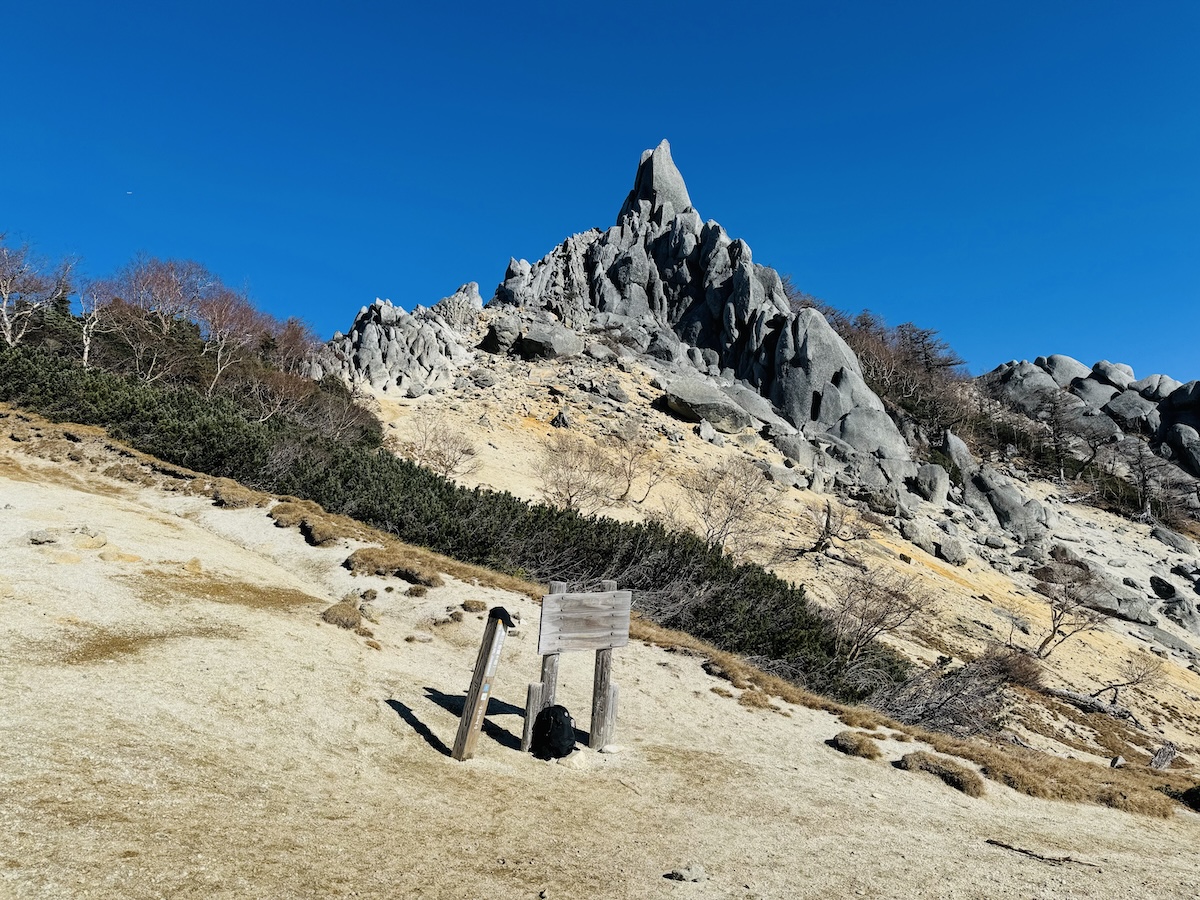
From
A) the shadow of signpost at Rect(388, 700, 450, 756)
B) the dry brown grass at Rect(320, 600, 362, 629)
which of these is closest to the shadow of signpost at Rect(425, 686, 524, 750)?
the shadow of signpost at Rect(388, 700, 450, 756)

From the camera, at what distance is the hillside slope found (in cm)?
350

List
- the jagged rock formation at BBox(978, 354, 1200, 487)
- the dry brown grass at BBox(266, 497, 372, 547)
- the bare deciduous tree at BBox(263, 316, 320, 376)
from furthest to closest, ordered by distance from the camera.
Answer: the jagged rock formation at BBox(978, 354, 1200, 487)
the bare deciduous tree at BBox(263, 316, 320, 376)
the dry brown grass at BBox(266, 497, 372, 547)

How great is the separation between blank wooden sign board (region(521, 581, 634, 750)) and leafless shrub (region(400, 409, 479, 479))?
22.9 m

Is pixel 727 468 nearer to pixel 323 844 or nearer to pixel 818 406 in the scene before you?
pixel 818 406

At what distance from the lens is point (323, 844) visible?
12.3 feet

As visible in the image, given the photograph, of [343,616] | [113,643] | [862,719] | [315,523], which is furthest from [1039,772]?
[315,523]

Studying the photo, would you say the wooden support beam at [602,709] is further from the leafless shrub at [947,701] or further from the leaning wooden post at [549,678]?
the leafless shrub at [947,701]

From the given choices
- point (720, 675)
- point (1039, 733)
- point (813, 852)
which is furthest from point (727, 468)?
point (813, 852)

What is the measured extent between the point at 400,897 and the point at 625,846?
1.97 metres

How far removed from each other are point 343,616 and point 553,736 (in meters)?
4.41

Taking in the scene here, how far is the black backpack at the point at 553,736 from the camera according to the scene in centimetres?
638

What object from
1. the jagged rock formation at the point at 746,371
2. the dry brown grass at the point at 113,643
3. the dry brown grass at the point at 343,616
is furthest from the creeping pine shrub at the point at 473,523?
the jagged rock formation at the point at 746,371

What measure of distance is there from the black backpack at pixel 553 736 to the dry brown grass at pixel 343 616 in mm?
3985

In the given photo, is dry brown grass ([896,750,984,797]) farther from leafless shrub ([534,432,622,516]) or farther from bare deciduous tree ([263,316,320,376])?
bare deciduous tree ([263,316,320,376])
